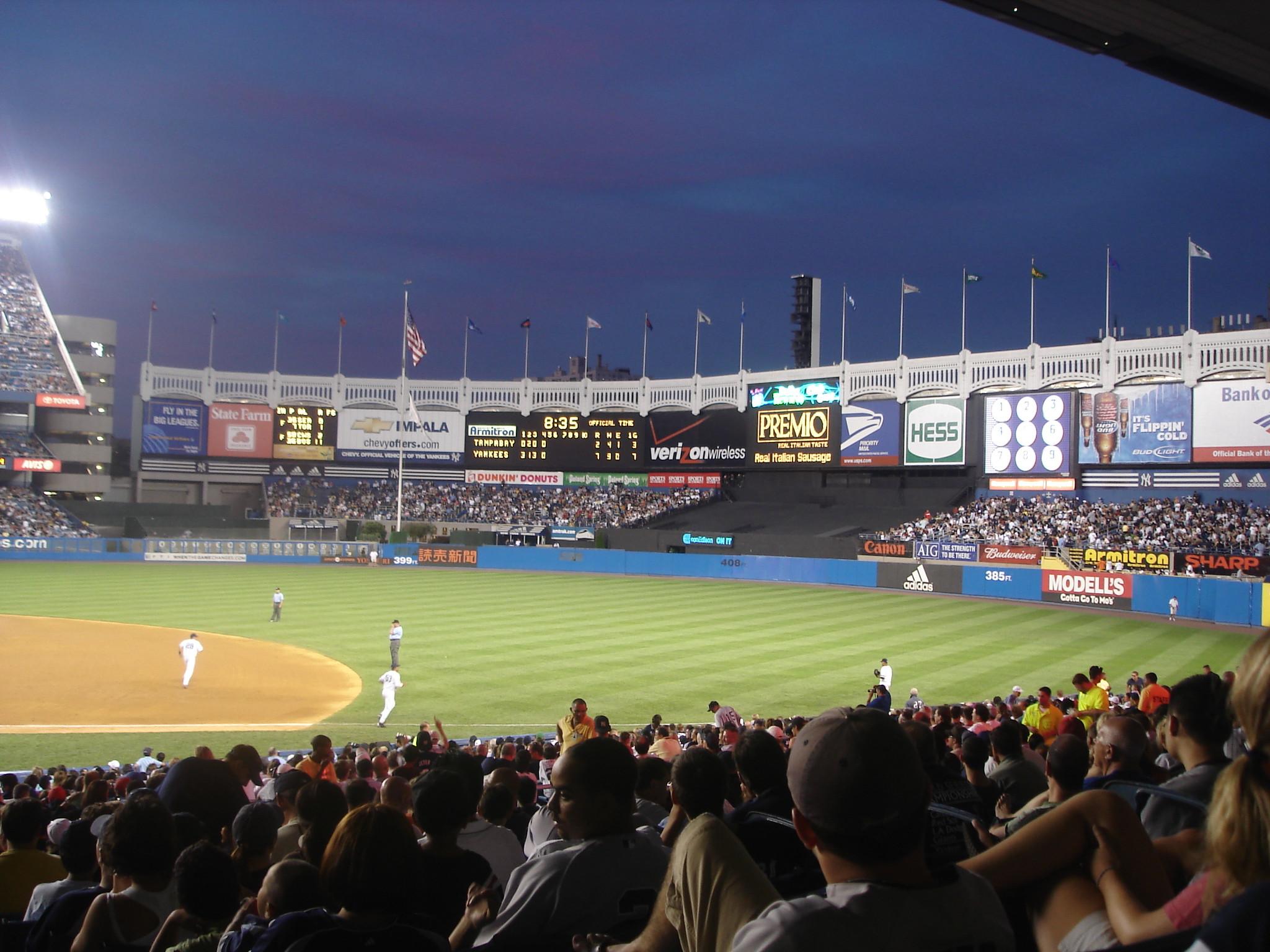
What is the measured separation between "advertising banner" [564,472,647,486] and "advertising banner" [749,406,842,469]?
11.3 metres

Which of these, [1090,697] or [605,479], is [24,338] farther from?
[1090,697]

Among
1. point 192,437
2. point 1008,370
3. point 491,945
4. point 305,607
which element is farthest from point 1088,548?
point 192,437

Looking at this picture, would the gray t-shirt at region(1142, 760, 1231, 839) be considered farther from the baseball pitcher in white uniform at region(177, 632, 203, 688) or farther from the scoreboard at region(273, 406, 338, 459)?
the scoreboard at region(273, 406, 338, 459)

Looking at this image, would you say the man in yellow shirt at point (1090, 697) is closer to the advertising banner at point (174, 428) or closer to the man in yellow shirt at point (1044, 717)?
the man in yellow shirt at point (1044, 717)

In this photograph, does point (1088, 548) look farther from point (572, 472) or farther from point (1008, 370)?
point (572, 472)

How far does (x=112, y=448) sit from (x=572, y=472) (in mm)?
39555

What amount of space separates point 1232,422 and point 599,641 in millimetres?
38726

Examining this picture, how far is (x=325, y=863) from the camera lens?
315 centimetres

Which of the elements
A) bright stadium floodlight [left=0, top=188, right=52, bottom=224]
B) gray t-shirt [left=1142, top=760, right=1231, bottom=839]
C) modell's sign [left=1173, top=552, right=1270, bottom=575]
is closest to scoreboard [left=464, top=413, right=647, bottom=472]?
bright stadium floodlight [left=0, top=188, right=52, bottom=224]

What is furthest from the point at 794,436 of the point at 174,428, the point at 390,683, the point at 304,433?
the point at 174,428

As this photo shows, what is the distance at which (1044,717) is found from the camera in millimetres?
12594

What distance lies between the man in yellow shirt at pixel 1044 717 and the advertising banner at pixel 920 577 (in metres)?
33.5

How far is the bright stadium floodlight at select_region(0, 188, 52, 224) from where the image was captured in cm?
7794

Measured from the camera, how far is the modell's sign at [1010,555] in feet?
155
